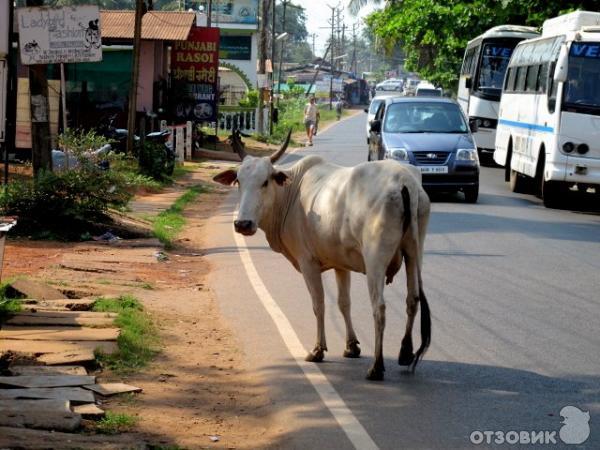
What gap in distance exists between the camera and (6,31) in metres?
9.62

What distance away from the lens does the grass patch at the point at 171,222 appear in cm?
1528

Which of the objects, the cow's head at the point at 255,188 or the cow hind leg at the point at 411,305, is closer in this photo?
the cow hind leg at the point at 411,305

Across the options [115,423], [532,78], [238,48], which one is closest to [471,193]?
[532,78]

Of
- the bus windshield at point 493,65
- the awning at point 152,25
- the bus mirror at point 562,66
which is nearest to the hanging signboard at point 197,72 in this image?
the awning at point 152,25

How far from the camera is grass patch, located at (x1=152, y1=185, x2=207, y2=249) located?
1528cm

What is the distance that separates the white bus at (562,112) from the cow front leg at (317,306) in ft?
39.5

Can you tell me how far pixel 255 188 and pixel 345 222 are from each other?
764 mm

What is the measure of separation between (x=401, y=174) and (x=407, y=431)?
209 cm

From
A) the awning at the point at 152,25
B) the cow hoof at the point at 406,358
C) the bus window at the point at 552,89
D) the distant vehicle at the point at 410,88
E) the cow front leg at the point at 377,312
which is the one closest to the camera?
the cow front leg at the point at 377,312

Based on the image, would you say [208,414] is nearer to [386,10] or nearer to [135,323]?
[135,323]

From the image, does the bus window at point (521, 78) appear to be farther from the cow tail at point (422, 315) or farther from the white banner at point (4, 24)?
the cow tail at point (422, 315)

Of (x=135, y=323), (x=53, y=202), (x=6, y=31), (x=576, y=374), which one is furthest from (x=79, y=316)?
(x=53, y=202)

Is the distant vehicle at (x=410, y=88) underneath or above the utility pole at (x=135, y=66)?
underneath

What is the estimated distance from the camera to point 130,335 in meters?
8.78
